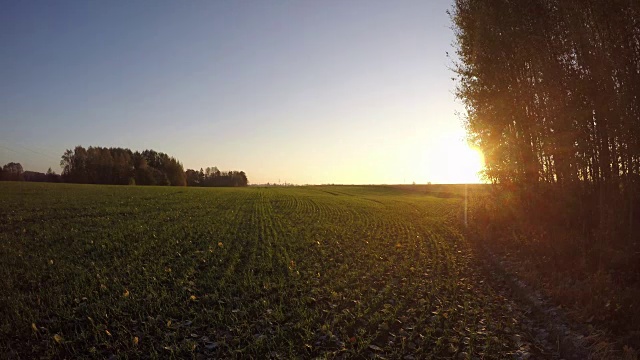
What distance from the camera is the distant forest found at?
4390 inches

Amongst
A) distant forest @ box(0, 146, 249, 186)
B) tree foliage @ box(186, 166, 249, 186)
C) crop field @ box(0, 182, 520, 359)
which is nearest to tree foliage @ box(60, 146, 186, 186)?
distant forest @ box(0, 146, 249, 186)

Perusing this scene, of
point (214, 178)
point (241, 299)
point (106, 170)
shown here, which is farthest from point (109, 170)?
point (241, 299)

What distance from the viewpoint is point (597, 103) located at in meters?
9.94

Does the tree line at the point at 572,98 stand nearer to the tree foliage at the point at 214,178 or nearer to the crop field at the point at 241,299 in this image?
the crop field at the point at 241,299

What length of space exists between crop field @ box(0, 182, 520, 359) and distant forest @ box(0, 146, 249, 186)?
106195 millimetres

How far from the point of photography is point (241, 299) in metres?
8.50

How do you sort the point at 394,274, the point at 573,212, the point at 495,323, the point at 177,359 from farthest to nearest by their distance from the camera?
the point at 573,212 < the point at 394,274 < the point at 495,323 < the point at 177,359

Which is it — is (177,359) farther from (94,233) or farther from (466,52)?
(466,52)

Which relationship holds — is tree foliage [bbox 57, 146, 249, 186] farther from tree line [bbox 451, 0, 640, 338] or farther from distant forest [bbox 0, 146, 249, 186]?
tree line [bbox 451, 0, 640, 338]

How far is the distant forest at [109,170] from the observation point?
112 m

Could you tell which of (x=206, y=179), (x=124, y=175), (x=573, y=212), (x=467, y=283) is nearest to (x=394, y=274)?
(x=467, y=283)

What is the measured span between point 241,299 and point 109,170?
124m

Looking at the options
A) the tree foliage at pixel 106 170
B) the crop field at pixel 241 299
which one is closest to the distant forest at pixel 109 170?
the tree foliage at pixel 106 170

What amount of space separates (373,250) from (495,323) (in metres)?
7.76
